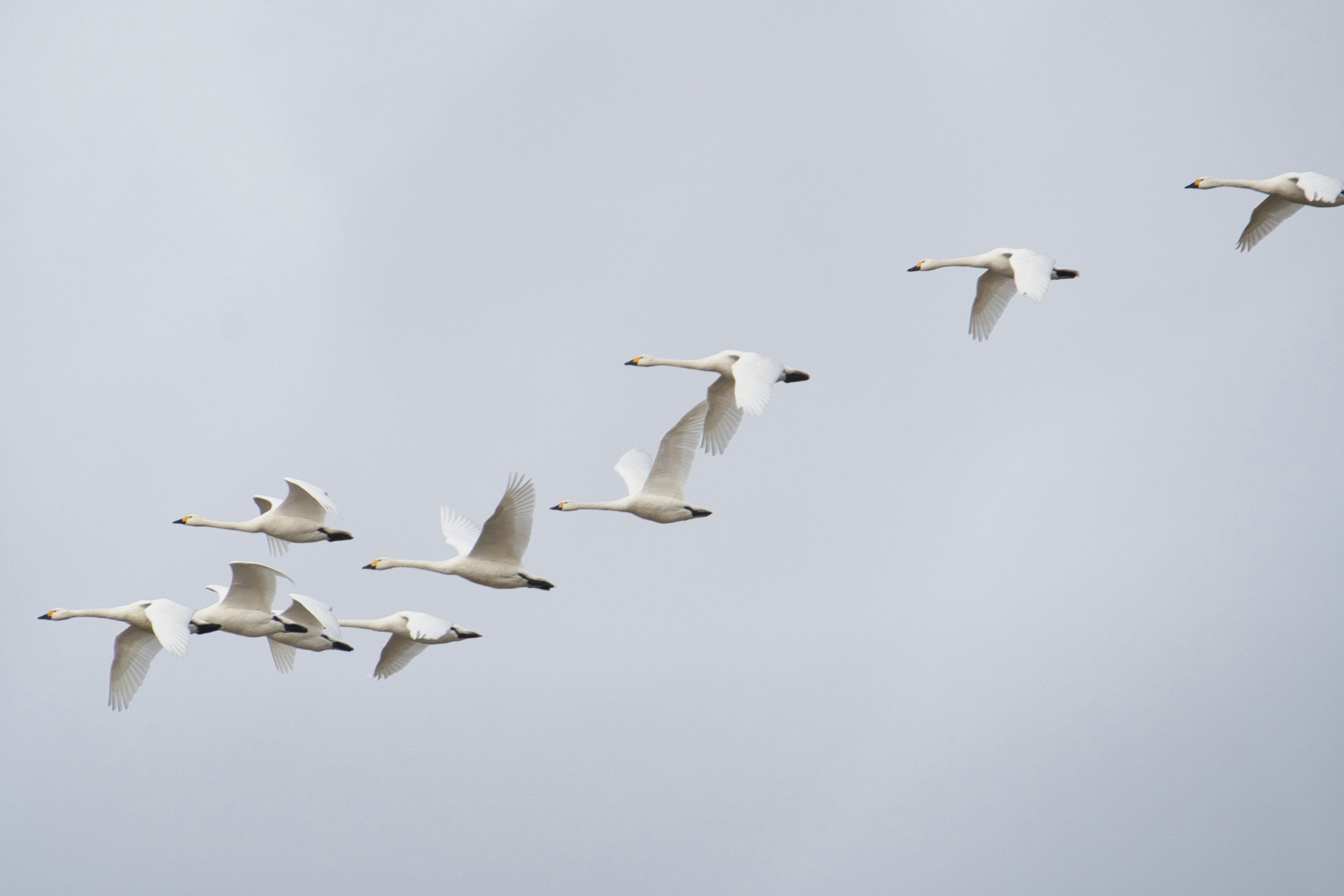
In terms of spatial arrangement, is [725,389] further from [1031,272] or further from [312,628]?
[312,628]

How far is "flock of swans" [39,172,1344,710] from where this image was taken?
29.6m

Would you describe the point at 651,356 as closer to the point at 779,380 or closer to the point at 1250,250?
the point at 779,380

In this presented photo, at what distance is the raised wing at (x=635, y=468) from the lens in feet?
107

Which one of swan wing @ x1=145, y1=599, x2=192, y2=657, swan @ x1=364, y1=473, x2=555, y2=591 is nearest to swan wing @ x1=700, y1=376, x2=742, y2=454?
swan @ x1=364, y1=473, x2=555, y2=591

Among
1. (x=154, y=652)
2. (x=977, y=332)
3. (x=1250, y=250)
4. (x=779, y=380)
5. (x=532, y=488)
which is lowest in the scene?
(x=154, y=652)

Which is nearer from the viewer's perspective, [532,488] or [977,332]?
[532,488]

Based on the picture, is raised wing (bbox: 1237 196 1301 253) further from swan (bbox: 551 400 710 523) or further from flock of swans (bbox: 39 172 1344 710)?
swan (bbox: 551 400 710 523)

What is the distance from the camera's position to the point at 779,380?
3078cm

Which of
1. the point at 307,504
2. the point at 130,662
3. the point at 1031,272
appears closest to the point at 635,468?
the point at 307,504

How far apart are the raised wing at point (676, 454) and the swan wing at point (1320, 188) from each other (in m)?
12.5

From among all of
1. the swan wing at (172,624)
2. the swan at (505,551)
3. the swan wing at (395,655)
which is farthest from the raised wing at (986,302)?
the swan wing at (172,624)

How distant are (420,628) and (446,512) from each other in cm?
502

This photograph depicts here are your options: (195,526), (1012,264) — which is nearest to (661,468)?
(1012,264)

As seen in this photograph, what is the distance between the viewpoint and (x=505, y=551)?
94.6ft
